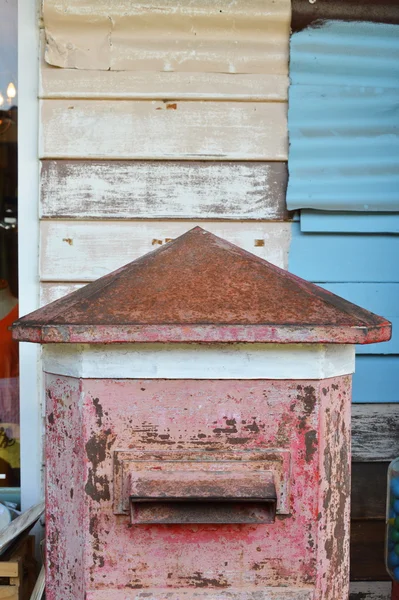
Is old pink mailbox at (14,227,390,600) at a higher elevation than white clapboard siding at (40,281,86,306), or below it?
below

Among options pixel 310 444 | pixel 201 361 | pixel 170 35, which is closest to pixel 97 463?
pixel 201 361

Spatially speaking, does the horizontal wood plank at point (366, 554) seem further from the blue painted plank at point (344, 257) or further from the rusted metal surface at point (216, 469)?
the rusted metal surface at point (216, 469)

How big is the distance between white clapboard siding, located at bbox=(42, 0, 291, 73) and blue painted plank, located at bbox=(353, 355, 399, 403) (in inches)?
Result: 54.0

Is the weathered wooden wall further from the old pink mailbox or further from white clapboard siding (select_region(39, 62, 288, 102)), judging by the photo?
the old pink mailbox

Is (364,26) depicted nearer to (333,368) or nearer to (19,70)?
(19,70)

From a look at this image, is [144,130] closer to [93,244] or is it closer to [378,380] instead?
[93,244]

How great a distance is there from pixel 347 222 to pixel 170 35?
1112mm

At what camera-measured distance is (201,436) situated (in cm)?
152

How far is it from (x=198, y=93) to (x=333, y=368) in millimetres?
1615

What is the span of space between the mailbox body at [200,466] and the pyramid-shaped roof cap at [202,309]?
0.07 metres

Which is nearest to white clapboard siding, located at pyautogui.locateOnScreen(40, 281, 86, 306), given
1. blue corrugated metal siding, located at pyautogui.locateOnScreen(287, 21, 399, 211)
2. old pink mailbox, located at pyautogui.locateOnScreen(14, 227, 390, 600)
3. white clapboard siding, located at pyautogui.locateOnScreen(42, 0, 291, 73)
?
white clapboard siding, located at pyautogui.locateOnScreen(42, 0, 291, 73)

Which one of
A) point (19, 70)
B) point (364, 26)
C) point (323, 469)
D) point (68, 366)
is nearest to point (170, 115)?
point (19, 70)

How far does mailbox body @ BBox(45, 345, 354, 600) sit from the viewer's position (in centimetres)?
152

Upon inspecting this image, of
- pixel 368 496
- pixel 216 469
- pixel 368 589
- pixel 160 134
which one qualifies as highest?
pixel 160 134
